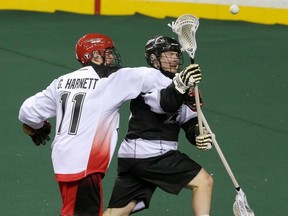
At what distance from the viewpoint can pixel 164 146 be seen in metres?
5.46

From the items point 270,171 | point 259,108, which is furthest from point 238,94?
point 270,171

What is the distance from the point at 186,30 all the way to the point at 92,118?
0.82 metres

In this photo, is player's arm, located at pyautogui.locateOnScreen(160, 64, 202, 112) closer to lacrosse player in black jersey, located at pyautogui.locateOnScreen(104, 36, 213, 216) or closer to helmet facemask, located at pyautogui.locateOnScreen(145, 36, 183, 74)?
lacrosse player in black jersey, located at pyautogui.locateOnScreen(104, 36, 213, 216)

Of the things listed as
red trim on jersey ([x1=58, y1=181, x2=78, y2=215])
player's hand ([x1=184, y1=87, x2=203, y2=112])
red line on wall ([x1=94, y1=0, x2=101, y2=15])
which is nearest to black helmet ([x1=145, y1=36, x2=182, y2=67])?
player's hand ([x1=184, y1=87, x2=203, y2=112])

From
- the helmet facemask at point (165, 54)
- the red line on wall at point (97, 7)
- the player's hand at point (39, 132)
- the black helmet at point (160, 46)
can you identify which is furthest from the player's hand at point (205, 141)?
the red line on wall at point (97, 7)

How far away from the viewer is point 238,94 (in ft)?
31.1

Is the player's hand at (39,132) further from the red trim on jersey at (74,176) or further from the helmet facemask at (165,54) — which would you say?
the helmet facemask at (165,54)

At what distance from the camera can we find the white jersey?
16.5 feet

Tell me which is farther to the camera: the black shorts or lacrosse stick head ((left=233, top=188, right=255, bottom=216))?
lacrosse stick head ((left=233, top=188, right=255, bottom=216))

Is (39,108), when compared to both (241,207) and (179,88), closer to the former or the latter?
(179,88)

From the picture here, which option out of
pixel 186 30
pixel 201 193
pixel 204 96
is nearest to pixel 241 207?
pixel 201 193

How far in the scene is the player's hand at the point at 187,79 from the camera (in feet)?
16.4

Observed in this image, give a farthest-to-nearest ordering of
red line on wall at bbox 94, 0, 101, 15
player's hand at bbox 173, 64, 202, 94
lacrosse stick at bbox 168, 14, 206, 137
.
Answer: red line on wall at bbox 94, 0, 101, 15 < lacrosse stick at bbox 168, 14, 206, 137 < player's hand at bbox 173, 64, 202, 94

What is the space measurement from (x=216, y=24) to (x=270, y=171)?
5.71 m
